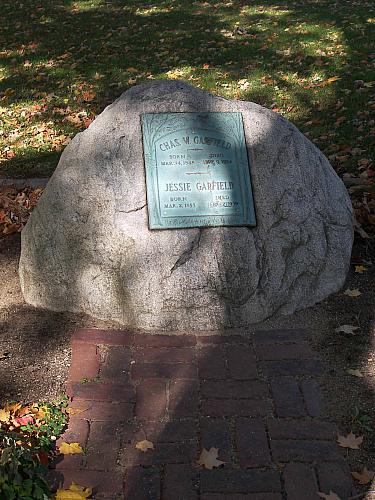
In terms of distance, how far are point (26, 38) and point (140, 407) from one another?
952 cm

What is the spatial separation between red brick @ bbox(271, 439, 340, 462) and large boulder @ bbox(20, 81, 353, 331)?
1.03 m

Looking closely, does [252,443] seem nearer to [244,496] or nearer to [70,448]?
[244,496]

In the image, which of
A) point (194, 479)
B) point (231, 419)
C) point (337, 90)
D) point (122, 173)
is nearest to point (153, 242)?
point (122, 173)

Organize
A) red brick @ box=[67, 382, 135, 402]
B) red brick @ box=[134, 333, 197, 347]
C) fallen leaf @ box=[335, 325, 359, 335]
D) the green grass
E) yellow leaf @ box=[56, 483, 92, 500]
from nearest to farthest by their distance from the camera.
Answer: yellow leaf @ box=[56, 483, 92, 500], red brick @ box=[67, 382, 135, 402], red brick @ box=[134, 333, 197, 347], fallen leaf @ box=[335, 325, 359, 335], the green grass

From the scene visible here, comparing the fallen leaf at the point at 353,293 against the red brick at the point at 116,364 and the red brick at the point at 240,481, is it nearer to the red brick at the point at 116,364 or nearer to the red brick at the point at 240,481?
the red brick at the point at 116,364

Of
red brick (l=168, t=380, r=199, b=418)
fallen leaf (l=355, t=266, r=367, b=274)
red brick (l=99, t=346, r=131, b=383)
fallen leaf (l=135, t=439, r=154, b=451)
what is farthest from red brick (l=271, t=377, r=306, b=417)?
fallen leaf (l=355, t=266, r=367, b=274)

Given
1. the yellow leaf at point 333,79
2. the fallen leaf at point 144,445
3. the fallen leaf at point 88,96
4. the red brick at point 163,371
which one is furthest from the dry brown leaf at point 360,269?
the fallen leaf at point 88,96

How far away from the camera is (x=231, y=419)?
330 cm

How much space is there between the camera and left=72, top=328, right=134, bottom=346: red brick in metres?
3.89

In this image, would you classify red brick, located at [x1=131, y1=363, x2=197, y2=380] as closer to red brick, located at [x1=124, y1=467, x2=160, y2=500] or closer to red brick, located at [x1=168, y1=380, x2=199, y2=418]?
red brick, located at [x1=168, y1=380, x2=199, y2=418]

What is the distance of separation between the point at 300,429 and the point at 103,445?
0.92m

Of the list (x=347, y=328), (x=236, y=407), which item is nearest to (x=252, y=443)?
(x=236, y=407)

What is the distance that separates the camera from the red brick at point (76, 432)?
3151 mm

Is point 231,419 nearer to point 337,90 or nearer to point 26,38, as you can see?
point 337,90
